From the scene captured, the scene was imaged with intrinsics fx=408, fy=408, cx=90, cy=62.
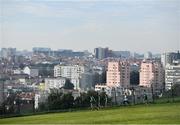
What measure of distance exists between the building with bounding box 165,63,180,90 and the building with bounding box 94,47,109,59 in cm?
115

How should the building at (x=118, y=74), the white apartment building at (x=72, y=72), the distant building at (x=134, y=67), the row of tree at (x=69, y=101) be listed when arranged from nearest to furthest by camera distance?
the row of tree at (x=69, y=101) → the white apartment building at (x=72, y=72) → the building at (x=118, y=74) → the distant building at (x=134, y=67)

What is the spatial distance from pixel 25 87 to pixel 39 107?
300 mm

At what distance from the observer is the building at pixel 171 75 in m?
6.51

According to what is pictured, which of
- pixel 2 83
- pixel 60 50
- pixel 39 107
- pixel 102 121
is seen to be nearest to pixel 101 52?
pixel 60 50

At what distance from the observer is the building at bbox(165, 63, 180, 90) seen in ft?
21.4

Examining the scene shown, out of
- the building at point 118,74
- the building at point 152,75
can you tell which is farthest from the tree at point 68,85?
the building at point 152,75

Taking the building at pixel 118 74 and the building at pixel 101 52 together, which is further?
the building at pixel 118 74

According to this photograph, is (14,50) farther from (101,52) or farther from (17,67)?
(101,52)

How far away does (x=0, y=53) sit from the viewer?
14.5ft

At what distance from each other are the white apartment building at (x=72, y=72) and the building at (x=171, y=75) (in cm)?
152

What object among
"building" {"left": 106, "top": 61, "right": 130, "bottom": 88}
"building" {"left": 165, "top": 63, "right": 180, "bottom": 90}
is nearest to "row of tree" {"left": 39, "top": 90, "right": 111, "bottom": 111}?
"building" {"left": 106, "top": 61, "right": 130, "bottom": 88}

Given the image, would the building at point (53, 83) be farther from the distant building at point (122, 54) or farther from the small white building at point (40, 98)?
the distant building at point (122, 54)

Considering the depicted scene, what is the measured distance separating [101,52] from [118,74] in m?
0.62

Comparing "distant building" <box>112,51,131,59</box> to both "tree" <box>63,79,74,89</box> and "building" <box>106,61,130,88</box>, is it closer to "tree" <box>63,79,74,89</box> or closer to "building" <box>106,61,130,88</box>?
"building" <box>106,61,130,88</box>
